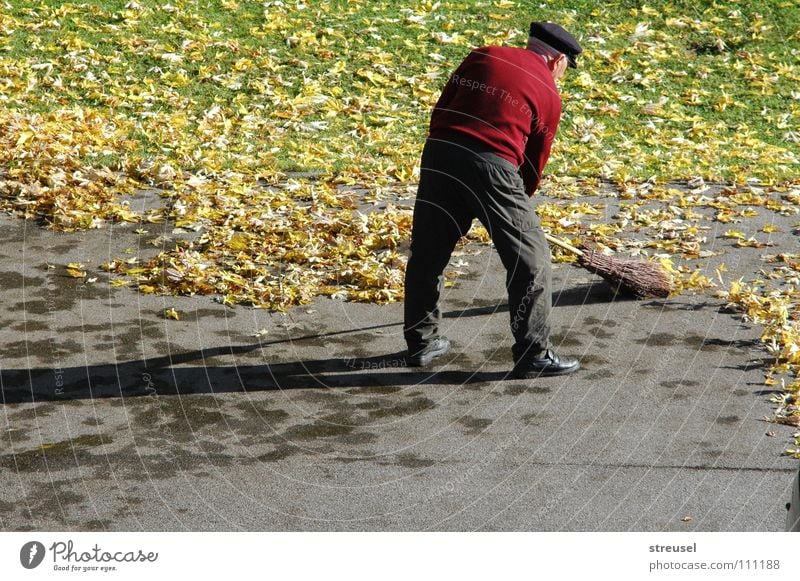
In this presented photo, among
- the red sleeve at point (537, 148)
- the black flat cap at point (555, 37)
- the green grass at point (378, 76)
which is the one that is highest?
the black flat cap at point (555, 37)

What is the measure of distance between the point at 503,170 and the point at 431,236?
55cm

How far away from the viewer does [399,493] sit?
513cm

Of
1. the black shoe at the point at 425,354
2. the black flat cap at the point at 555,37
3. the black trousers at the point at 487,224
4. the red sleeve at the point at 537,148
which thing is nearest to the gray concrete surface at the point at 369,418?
the black shoe at the point at 425,354

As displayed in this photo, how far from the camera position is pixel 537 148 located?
A: 607 centimetres

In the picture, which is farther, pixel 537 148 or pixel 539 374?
pixel 539 374

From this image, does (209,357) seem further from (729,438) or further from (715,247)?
(715,247)

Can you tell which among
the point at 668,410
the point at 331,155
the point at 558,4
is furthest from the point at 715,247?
the point at 558,4

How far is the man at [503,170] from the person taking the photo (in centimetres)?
584

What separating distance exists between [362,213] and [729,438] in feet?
12.2

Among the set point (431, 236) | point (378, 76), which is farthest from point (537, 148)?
point (378, 76)

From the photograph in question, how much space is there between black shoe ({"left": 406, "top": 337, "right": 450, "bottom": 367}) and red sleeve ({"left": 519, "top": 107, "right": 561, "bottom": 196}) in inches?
40.4

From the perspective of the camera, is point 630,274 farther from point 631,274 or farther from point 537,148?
point 537,148

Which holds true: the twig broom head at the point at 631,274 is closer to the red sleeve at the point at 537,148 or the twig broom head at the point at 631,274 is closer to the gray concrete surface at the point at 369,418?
the gray concrete surface at the point at 369,418

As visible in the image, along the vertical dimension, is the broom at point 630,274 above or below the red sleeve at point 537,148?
below
